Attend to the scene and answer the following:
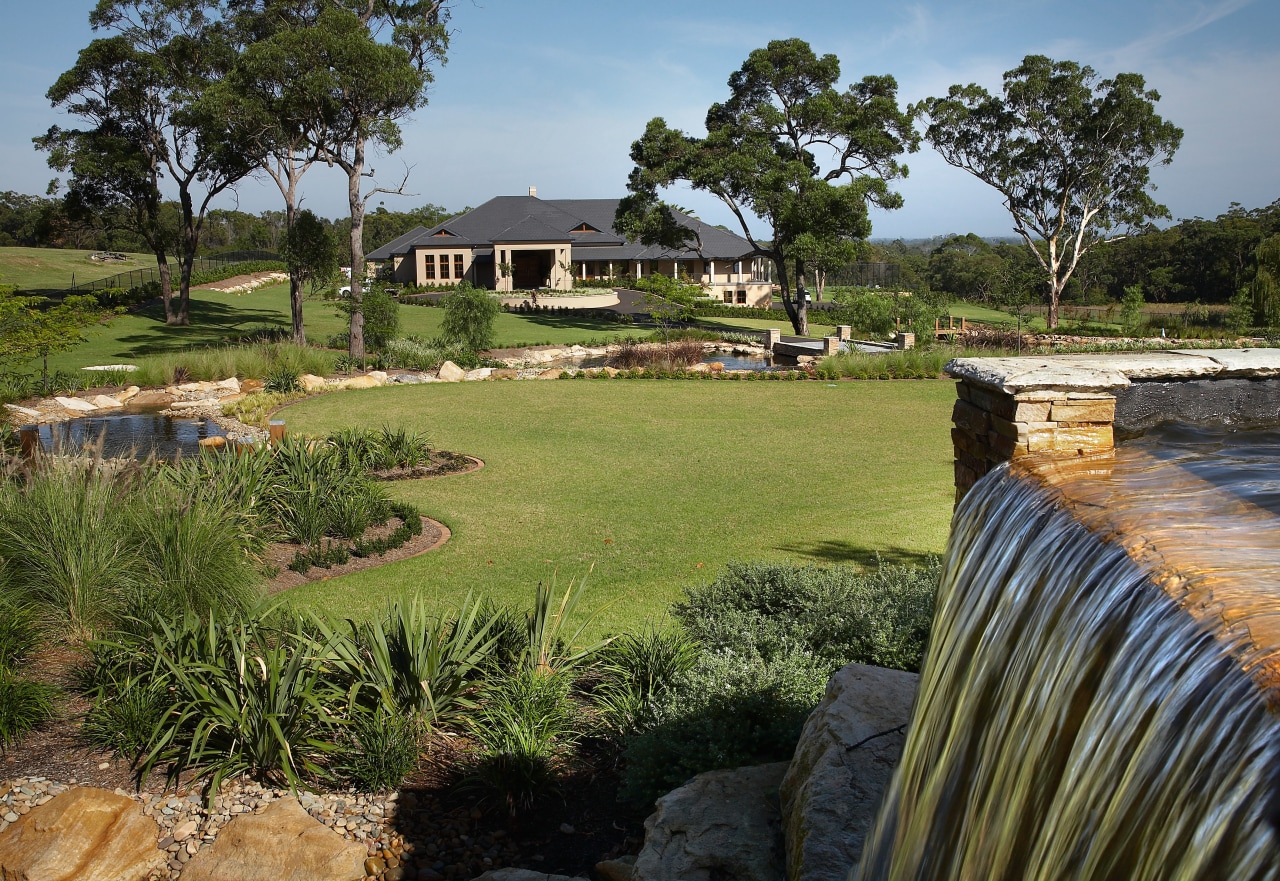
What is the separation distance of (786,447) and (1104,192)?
38.1m

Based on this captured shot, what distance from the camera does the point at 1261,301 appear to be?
1527 inches

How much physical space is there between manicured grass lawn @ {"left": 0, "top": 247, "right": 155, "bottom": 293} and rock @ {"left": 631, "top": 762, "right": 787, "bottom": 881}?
51.5 meters

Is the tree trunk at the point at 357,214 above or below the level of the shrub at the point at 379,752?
above

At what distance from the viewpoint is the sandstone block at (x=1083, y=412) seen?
392 cm

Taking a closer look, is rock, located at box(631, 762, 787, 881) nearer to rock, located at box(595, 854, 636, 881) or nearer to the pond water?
rock, located at box(595, 854, 636, 881)

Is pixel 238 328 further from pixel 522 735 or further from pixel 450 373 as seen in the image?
pixel 522 735

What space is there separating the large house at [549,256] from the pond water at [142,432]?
3937 centimetres

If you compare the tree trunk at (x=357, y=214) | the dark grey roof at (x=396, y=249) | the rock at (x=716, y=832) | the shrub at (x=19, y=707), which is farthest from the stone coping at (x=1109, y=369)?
the dark grey roof at (x=396, y=249)

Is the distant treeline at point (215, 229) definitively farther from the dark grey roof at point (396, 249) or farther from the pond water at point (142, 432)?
the pond water at point (142, 432)

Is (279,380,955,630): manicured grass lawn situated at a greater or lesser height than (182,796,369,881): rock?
greater

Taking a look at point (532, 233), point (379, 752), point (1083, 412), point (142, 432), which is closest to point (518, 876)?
point (379, 752)

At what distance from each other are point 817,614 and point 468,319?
23610 millimetres

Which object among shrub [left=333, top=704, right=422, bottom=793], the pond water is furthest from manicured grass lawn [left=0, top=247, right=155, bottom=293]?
shrub [left=333, top=704, right=422, bottom=793]

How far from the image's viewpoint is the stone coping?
3871 millimetres
